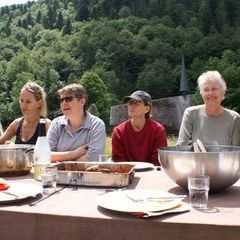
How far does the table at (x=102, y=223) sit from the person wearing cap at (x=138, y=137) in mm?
1667

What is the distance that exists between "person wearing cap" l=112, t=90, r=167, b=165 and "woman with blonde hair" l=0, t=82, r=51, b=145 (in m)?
0.69

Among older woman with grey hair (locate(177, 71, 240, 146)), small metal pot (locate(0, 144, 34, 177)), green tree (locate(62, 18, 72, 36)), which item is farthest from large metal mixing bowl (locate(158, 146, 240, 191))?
green tree (locate(62, 18, 72, 36))

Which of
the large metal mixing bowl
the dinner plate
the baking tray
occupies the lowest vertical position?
the dinner plate

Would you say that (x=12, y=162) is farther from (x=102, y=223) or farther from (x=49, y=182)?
(x=102, y=223)

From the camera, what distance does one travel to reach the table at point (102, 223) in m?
1.26

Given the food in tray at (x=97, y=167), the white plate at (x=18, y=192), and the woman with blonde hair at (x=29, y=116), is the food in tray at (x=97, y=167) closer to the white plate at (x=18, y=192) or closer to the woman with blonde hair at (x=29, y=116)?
the white plate at (x=18, y=192)

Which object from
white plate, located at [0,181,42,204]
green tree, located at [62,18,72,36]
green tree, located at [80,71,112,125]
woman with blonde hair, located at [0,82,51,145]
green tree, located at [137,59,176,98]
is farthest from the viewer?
green tree, located at [62,18,72,36]

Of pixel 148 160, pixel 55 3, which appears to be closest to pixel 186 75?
pixel 55 3

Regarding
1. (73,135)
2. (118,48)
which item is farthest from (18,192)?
(118,48)

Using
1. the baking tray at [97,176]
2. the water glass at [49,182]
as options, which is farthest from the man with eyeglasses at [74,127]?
the water glass at [49,182]

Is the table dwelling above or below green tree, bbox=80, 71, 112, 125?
below

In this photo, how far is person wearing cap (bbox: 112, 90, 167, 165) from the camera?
3.20 metres

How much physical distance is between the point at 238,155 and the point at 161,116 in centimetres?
2580

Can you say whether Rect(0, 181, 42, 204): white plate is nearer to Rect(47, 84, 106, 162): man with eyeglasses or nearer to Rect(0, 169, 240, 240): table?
Rect(0, 169, 240, 240): table
